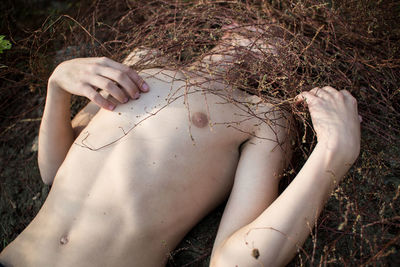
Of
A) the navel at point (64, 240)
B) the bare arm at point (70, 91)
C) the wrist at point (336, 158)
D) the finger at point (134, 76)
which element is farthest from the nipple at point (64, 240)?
the wrist at point (336, 158)

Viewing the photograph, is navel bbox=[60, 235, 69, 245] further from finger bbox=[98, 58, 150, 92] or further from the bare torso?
finger bbox=[98, 58, 150, 92]

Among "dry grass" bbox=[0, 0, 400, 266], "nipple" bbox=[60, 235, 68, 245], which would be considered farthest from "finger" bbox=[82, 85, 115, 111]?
"nipple" bbox=[60, 235, 68, 245]

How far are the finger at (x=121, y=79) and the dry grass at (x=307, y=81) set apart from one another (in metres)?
0.26

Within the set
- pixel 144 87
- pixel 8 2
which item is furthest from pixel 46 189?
pixel 8 2

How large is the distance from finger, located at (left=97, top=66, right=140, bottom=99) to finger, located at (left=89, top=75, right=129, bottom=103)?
18 millimetres

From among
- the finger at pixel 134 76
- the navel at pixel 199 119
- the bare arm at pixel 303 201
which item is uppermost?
the finger at pixel 134 76

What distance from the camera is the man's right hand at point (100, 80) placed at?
56.4 inches

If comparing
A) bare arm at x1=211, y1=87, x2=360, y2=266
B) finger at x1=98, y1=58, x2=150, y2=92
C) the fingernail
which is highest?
finger at x1=98, y1=58, x2=150, y2=92

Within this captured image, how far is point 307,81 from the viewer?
1482mm

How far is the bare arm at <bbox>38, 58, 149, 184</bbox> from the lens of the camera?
56.7 inches

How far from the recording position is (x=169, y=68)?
1.60 m

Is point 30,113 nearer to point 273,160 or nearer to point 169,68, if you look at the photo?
point 169,68

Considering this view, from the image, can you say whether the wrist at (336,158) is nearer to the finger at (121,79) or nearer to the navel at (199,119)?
the navel at (199,119)

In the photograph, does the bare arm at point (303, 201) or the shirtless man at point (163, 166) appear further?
the shirtless man at point (163, 166)
